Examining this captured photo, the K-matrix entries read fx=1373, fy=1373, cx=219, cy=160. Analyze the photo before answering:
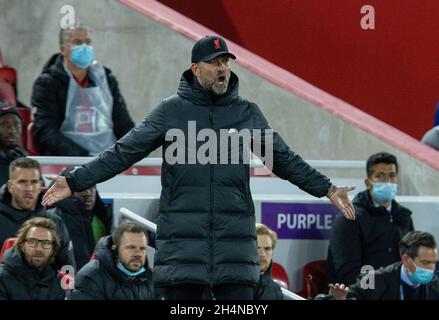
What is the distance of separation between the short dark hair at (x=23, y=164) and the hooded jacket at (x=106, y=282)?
615 mm

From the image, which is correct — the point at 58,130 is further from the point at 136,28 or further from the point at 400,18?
the point at 400,18

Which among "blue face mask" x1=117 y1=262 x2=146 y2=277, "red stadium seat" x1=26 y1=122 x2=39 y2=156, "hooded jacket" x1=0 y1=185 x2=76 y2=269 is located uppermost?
"red stadium seat" x1=26 y1=122 x2=39 y2=156

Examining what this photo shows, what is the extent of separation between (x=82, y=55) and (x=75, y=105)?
328 mm

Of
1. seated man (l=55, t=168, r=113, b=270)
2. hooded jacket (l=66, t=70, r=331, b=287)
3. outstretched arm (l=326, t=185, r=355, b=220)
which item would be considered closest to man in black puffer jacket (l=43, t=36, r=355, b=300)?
hooded jacket (l=66, t=70, r=331, b=287)

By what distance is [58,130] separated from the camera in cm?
888

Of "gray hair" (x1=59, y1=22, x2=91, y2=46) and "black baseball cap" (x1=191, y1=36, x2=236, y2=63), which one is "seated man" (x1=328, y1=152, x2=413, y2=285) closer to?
"gray hair" (x1=59, y1=22, x2=91, y2=46)

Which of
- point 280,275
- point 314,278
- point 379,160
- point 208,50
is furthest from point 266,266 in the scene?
point 208,50

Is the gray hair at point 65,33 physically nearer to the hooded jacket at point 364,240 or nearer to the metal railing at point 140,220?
the metal railing at point 140,220

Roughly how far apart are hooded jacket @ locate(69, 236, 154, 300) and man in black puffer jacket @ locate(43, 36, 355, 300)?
1.51 metres

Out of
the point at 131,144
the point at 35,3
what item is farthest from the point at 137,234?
the point at 35,3

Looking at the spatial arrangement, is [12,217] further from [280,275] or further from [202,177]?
[202,177]

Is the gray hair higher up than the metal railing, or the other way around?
the gray hair

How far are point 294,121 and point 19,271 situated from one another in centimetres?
321

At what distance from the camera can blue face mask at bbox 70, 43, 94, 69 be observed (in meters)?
8.91
